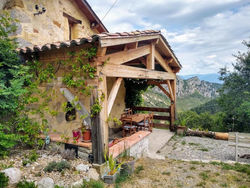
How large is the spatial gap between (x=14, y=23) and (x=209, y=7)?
7.88 m

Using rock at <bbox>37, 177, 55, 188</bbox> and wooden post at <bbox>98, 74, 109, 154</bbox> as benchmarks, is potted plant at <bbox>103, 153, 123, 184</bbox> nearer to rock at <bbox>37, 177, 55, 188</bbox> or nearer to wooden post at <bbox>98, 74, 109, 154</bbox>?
wooden post at <bbox>98, 74, 109, 154</bbox>

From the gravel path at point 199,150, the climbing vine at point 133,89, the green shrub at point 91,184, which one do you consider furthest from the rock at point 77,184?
the climbing vine at point 133,89

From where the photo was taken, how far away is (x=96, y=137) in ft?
11.4

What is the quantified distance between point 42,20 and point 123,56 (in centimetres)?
316

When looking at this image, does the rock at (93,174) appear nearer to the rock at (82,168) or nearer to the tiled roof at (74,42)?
the rock at (82,168)

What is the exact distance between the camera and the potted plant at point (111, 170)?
337 centimetres

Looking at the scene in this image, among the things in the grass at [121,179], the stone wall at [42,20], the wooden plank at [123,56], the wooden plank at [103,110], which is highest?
the stone wall at [42,20]

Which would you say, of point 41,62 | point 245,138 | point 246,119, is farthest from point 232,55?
point 41,62

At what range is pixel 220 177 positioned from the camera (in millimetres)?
3846

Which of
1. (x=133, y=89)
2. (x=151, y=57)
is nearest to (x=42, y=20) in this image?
(x=151, y=57)

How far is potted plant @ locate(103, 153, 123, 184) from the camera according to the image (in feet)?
11.1

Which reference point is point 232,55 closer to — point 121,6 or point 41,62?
point 121,6

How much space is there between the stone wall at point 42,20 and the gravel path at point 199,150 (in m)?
5.49

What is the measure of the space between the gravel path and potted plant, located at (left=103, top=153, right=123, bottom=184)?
8.66ft
